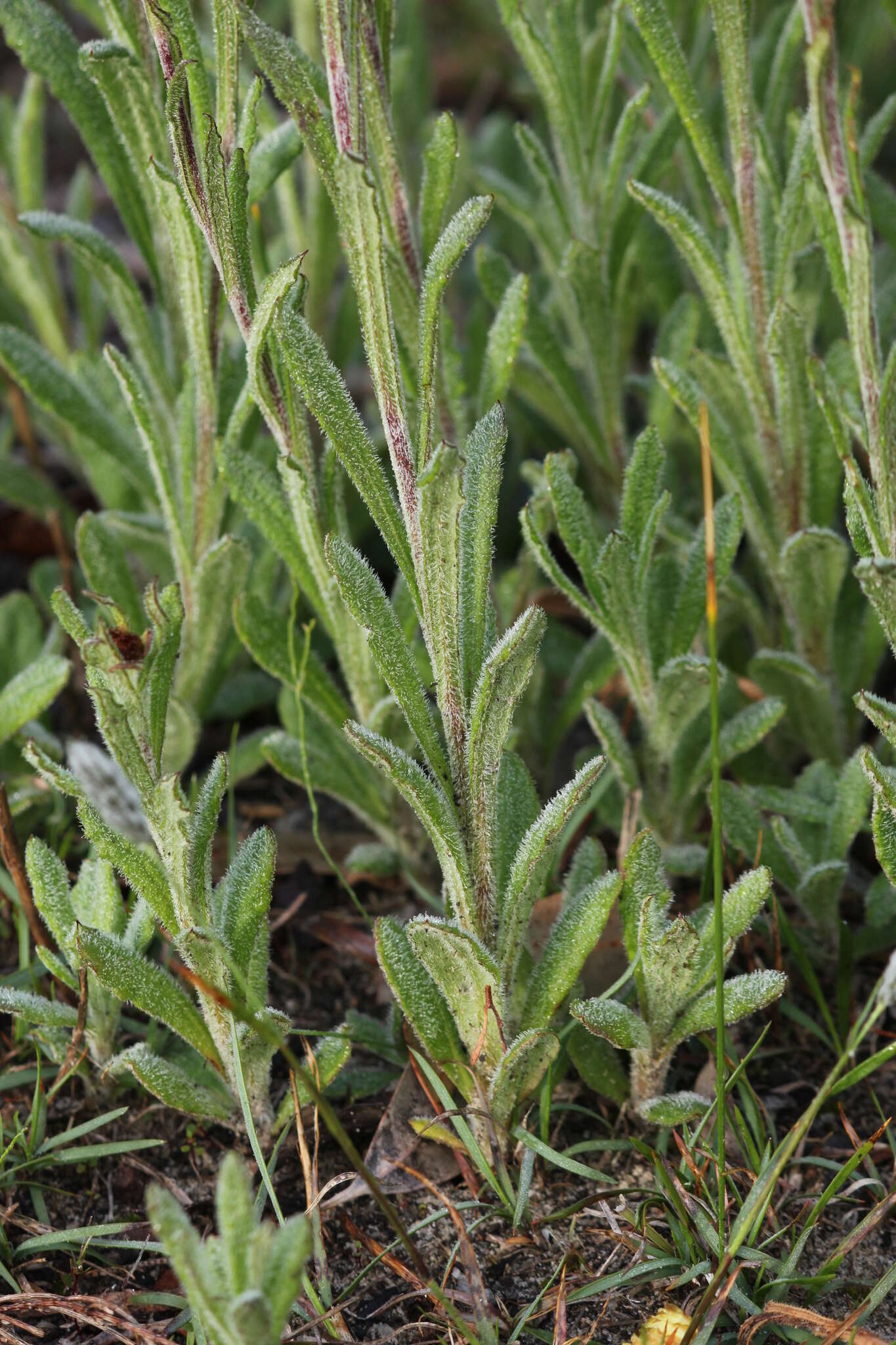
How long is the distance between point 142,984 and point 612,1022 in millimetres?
568

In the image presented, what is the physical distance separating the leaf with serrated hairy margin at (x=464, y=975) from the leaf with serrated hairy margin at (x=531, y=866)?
0.22 feet

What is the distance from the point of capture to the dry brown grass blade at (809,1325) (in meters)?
1.25

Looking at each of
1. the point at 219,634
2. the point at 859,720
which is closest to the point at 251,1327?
the point at 219,634

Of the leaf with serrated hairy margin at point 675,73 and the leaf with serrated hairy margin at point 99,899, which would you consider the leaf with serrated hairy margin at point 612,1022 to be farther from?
the leaf with serrated hairy margin at point 675,73

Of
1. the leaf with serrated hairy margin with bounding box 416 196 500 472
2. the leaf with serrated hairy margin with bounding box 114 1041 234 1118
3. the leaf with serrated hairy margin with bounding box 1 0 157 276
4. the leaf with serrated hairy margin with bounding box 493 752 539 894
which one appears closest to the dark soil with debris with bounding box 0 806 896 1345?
the leaf with serrated hairy margin with bounding box 114 1041 234 1118

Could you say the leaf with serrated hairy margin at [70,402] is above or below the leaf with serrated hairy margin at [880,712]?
above

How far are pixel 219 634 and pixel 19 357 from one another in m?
0.58

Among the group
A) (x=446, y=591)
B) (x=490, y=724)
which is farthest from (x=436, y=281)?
(x=490, y=724)

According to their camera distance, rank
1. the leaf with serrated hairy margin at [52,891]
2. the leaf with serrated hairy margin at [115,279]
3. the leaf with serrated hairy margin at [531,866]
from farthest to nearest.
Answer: the leaf with serrated hairy margin at [115,279] < the leaf with serrated hairy margin at [52,891] < the leaf with serrated hairy margin at [531,866]

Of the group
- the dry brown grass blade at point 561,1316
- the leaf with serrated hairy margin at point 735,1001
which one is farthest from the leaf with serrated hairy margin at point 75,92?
the dry brown grass blade at point 561,1316

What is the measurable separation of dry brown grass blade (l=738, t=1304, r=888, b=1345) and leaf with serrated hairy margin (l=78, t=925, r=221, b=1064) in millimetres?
695

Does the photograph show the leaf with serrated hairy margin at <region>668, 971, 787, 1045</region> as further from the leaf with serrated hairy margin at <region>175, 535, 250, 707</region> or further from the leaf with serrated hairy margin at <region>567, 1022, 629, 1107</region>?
the leaf with serrated hairy margin at <region>175, 535, 250, 707</region>

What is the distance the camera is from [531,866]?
138cm

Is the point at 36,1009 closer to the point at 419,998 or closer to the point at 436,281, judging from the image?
the point at 419,998
